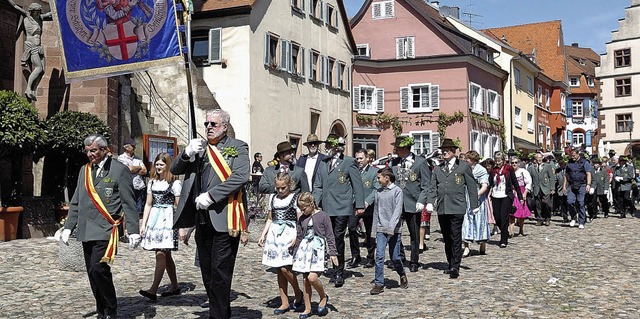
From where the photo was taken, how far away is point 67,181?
1553cm

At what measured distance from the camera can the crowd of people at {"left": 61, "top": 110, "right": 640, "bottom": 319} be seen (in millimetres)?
6719

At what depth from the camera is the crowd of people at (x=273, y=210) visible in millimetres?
6719

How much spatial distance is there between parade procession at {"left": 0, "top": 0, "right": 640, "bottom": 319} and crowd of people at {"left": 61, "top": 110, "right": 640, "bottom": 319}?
0.07 feet

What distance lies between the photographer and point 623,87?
58031 mm

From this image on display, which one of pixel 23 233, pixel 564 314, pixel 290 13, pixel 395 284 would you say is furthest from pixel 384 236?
pixel 290 13

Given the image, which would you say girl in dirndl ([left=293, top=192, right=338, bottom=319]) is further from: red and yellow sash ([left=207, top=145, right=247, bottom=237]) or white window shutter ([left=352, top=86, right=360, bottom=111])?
white window shutter ([left=352, top=86, right=360, bottom=111])

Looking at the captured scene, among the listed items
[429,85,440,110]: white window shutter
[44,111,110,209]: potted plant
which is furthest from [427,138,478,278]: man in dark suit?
[429,85,440,110]: white window shutter

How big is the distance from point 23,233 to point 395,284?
822 cm

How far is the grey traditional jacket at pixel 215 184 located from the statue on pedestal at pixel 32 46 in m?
10.6

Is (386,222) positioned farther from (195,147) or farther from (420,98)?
(420,98)

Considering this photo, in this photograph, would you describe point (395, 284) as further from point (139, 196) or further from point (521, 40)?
point (521, 40)

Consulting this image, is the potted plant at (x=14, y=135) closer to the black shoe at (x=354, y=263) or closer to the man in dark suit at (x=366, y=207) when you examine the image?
the man in dark suit at (x=366, y=207)

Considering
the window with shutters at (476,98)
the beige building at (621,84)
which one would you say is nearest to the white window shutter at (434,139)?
the window with shutters at (476,98)

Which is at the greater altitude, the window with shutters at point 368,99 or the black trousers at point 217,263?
the window with shutters at point 368,99
